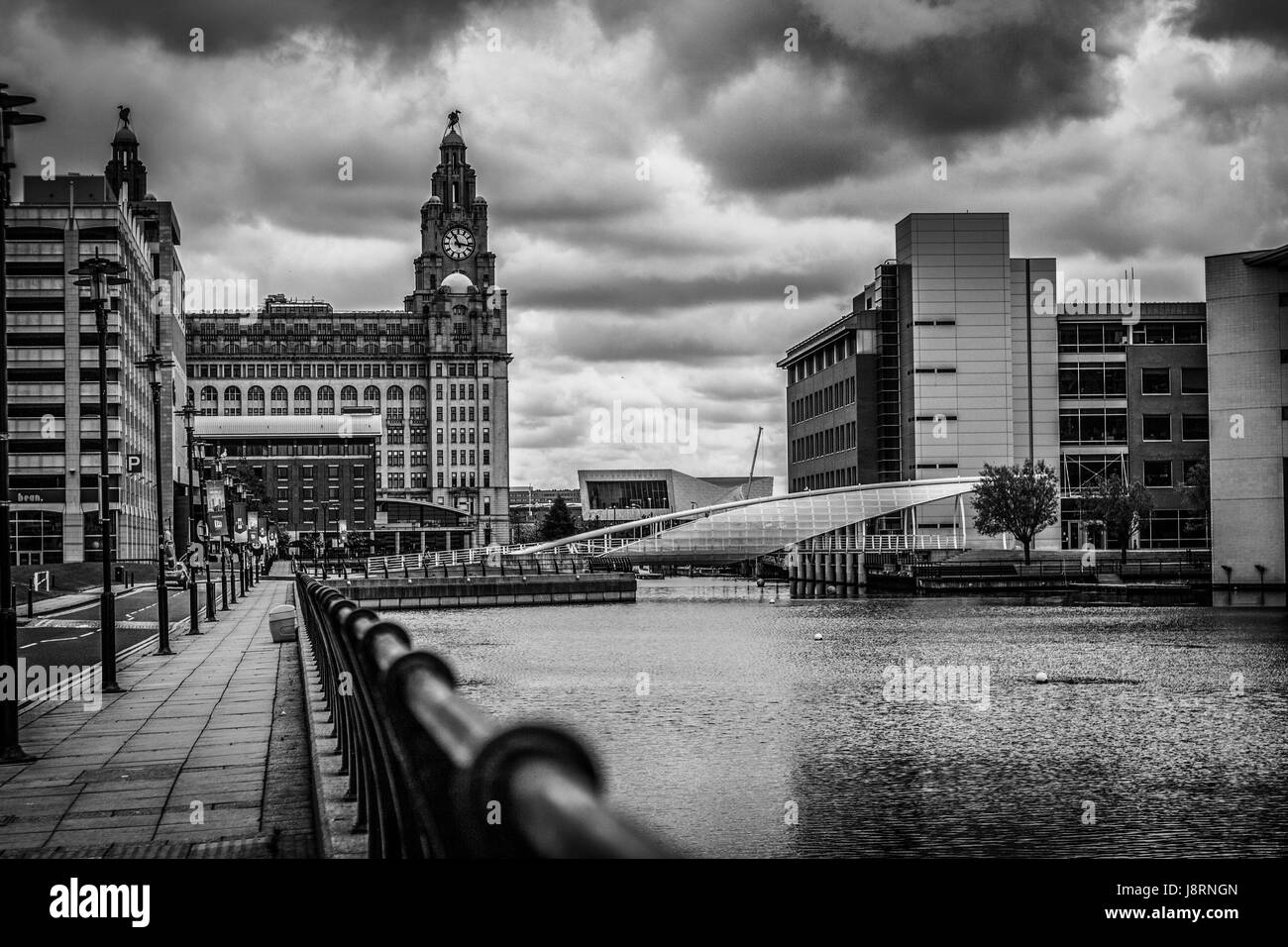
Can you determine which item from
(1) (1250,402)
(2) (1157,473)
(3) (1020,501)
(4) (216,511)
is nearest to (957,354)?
(2) (1157,473)

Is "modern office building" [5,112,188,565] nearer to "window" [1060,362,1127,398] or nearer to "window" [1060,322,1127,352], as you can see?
"window" [1060,362,1127,398]

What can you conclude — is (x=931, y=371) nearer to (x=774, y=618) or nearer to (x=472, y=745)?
(x=774, y=618)

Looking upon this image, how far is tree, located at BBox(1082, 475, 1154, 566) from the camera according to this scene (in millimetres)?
97812

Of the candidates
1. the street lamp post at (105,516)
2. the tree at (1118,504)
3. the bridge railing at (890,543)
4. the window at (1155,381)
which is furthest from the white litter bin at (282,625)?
the window at (1155,381)

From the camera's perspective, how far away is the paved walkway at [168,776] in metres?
9.48

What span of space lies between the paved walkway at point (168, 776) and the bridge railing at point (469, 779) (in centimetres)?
429

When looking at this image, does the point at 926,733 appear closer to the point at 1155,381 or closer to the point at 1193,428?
the point at 1155,381

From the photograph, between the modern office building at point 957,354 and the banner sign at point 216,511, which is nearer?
the banner sign at point 216,511

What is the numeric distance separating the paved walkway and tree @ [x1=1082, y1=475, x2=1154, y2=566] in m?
85.1

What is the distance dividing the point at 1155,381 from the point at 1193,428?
5.29 meters

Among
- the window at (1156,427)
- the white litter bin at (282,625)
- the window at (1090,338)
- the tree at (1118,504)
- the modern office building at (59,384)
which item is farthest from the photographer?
the window at (1090,338)

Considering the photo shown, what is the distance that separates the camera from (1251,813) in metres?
17.3

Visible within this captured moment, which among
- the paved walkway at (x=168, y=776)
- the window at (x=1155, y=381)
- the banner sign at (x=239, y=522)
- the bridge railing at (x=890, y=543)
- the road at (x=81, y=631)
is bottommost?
the road at (x=81, y=631)

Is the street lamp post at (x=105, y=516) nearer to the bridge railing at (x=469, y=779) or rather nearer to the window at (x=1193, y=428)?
the bridge railing at (x=469, y=779)
